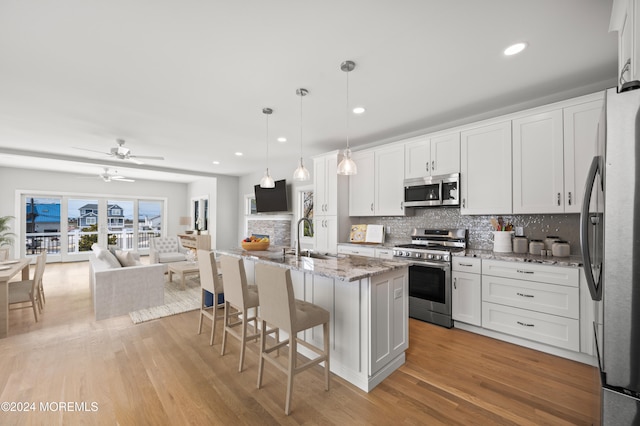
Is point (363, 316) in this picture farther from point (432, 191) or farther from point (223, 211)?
point (223, 211)

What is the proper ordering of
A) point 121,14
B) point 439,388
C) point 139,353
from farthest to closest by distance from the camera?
point 139,353, point 439,388, point 121,14

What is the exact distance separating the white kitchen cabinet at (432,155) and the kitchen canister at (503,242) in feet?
2.98

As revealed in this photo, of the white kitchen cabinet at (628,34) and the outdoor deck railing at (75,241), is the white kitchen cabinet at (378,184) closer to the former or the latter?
the white kitchen cabinet at (628,34)

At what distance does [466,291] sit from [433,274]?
0.39m

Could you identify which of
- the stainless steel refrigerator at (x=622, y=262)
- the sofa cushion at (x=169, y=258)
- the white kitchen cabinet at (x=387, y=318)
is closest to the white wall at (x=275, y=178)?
the sofa cushion at (x=169, y=258)

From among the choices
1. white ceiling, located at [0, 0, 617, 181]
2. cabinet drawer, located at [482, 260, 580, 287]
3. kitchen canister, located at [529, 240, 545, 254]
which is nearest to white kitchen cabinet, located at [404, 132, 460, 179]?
white ceiling, located at [0, 0, 617, 181]

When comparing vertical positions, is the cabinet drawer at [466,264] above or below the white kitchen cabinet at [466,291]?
above

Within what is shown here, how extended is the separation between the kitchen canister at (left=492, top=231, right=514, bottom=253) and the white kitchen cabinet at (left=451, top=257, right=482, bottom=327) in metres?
0.40

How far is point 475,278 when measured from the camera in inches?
121

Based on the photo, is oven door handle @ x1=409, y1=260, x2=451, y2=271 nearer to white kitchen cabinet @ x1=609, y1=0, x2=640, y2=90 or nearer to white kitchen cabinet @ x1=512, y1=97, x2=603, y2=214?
white kitchen cabinet @ x1=512, y1=97, x2=603, y2=214

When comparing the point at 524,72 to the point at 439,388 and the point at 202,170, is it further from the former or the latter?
the point at 202,170

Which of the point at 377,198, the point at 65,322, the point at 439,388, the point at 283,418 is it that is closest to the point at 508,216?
the point at 377,198

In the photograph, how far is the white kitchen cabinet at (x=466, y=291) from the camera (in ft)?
10.0

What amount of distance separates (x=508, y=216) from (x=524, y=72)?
165cm
